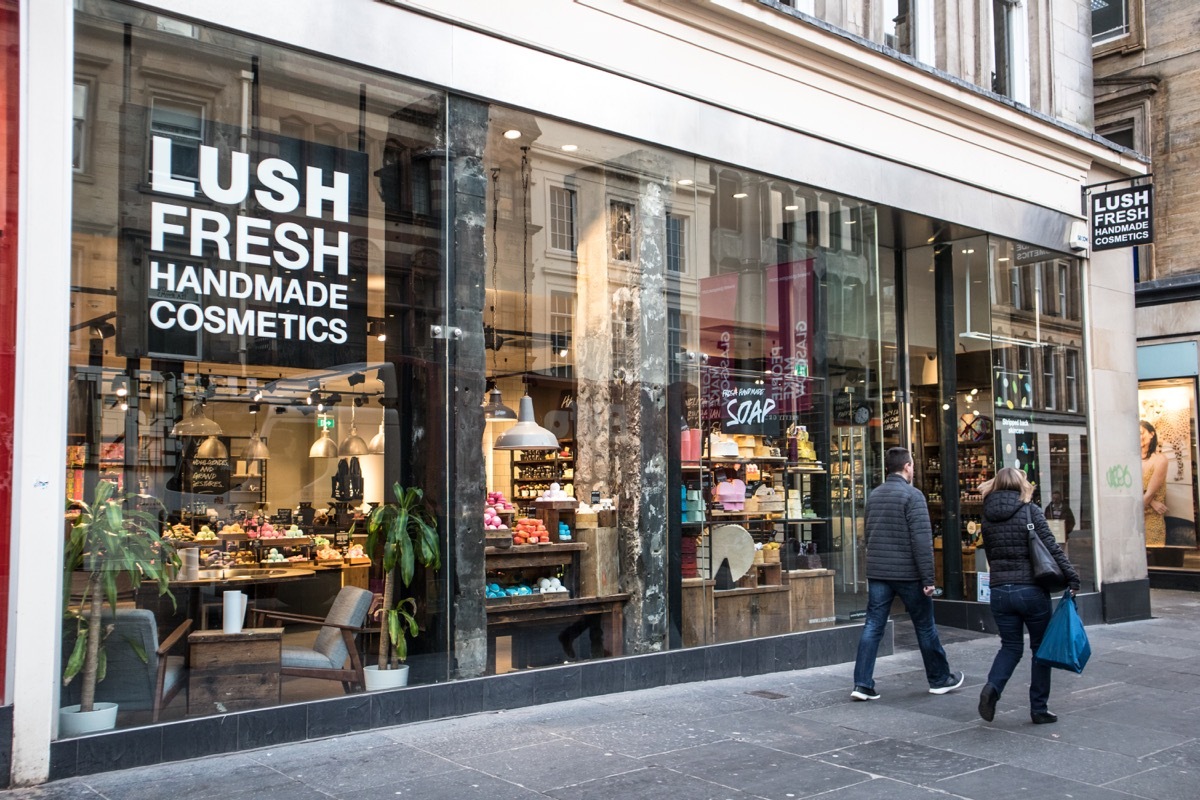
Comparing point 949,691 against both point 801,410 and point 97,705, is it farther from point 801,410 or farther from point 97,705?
point 97,705

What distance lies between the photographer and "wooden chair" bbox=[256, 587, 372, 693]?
293 inches

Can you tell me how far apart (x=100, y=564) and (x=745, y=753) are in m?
4.23

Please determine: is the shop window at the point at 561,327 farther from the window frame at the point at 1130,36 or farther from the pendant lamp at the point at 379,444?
the window frame at the point at 1130,36

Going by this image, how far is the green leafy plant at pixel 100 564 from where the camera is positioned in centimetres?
646

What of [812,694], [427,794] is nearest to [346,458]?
[427,794]

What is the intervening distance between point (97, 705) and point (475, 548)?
2894 mm

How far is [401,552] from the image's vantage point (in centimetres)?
801

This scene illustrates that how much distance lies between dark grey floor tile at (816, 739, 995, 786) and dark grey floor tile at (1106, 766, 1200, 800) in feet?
2.61

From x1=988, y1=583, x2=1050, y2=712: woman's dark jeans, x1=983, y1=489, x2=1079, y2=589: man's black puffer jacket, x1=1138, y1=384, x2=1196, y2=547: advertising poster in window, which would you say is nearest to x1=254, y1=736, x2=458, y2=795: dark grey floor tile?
x1=988, y1=583, x2=1050, y2=712: woman's dark jeans

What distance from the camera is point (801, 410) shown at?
37.0 ft

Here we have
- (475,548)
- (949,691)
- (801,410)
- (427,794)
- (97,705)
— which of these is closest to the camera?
(427,794)

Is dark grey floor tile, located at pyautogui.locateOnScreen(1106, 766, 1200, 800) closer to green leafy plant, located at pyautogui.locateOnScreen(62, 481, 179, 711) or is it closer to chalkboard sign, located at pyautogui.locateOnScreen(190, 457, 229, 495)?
green leafy plant, located at pyautogui.locateOnScreen(62, 481, 179, 711)

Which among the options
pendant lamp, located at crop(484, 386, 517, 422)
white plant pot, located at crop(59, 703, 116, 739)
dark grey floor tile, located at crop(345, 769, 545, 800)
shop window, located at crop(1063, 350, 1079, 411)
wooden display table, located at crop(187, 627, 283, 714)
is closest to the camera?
dark grey floor tile, located at crop(345, 769, 545, 800)

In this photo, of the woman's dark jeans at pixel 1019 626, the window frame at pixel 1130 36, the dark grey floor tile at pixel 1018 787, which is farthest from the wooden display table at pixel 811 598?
the window frame at pixel 1130 36
